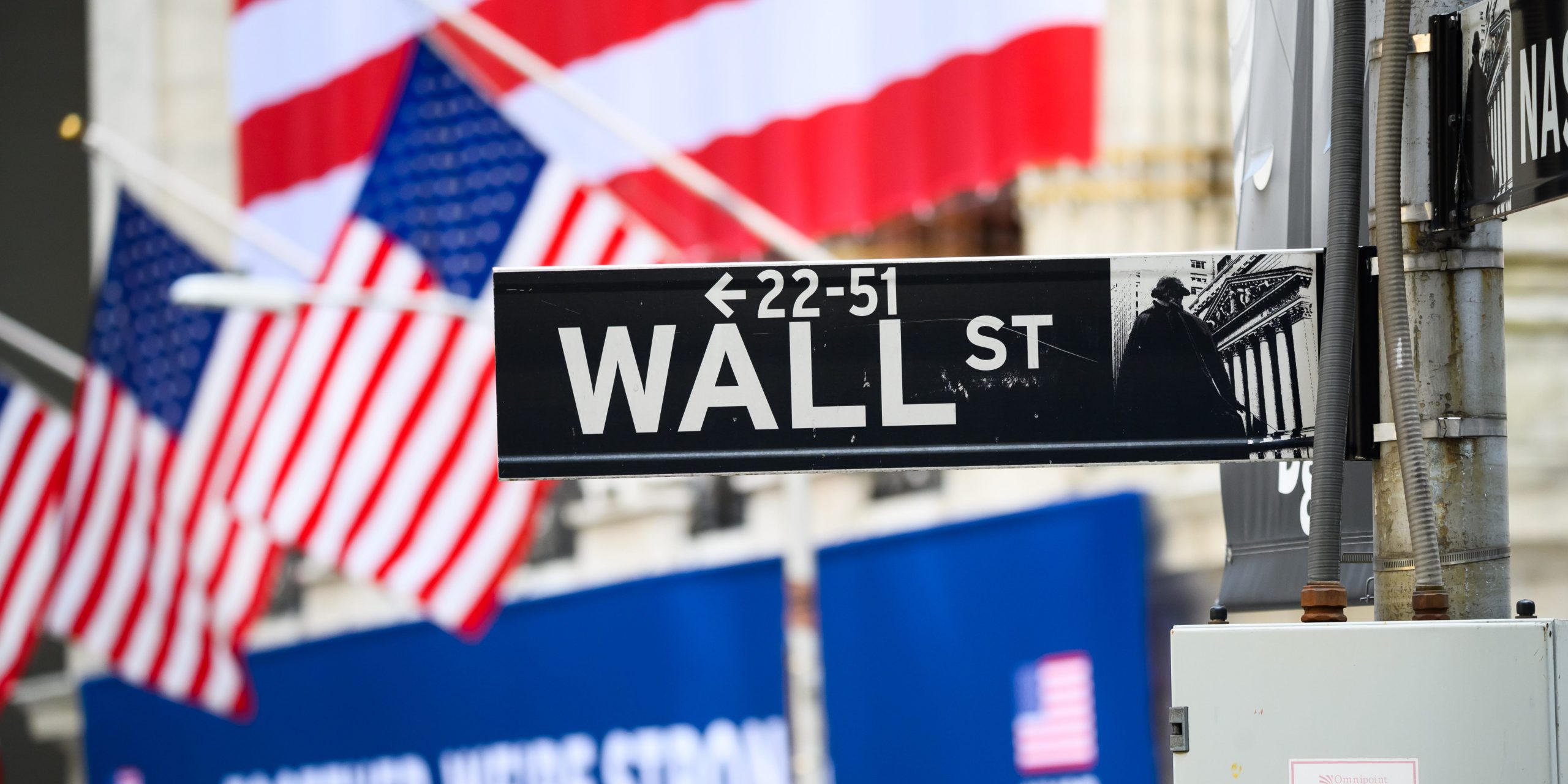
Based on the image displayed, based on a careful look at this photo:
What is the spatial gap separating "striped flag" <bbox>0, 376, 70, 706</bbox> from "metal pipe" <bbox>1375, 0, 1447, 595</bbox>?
72.9 ft

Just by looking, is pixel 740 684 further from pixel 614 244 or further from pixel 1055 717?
pixel 614 244

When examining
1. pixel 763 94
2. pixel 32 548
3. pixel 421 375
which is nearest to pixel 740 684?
pixel 421 375

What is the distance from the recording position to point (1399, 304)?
2.99 meters

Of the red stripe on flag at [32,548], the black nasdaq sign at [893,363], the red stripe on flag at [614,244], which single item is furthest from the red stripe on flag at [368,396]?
the black nasdaq sign at [893,363]

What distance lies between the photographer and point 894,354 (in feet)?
10.9

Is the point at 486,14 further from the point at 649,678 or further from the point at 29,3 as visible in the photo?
the point at 29,3

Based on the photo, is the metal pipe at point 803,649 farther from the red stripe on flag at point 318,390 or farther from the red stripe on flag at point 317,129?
the red stripe on flag at point 317,129

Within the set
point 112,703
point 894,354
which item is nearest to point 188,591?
point 112,703

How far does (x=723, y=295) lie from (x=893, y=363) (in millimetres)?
317

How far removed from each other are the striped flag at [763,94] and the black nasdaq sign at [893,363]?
40.6 ft

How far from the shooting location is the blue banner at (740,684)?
48.2ft

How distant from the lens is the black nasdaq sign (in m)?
3.29

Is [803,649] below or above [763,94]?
below

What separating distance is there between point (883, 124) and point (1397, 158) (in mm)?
15130
